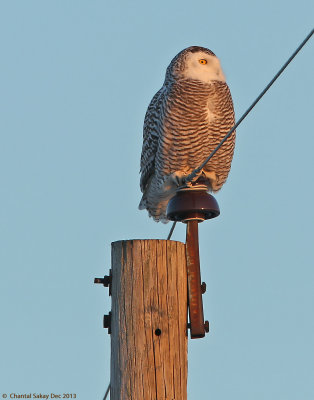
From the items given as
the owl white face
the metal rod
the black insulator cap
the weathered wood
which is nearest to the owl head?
the owl white face

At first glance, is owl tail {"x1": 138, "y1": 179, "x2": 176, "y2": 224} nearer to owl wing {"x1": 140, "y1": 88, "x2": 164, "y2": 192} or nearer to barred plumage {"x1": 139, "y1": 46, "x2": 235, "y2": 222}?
barred plumage {"x1": 139, "y1": 46, "x2": 235, "y2": 222}

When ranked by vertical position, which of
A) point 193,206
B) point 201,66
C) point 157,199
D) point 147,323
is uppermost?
point 201,66

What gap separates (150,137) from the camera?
8.03 meters

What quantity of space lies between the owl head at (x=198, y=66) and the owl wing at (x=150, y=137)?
0.32 m

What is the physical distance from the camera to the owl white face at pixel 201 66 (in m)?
7.78

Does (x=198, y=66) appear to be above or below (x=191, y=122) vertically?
above

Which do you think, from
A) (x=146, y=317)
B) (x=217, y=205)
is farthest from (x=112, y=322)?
(x=217, y=205)

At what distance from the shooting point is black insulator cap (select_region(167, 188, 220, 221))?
17.6 feet

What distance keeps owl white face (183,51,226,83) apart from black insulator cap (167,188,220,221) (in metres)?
2.47

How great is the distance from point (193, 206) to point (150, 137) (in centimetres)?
275

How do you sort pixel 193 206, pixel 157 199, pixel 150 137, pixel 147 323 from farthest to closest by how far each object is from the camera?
pixel 157 199, pixel 150 137, pixel 193 206, pixel 147 323

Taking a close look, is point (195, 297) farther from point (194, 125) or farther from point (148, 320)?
point (194, 125)

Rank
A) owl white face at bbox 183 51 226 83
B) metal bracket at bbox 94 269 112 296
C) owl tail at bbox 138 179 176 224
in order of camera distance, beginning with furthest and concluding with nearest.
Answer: owl tail at bbox 138 179 176 224 → owl white face at bbox 183 51 226 83 → metal bracket at bbox 94 269 112 296

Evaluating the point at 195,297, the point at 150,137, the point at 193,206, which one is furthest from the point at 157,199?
the point at 195,297
